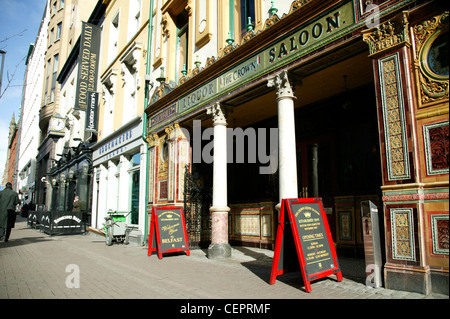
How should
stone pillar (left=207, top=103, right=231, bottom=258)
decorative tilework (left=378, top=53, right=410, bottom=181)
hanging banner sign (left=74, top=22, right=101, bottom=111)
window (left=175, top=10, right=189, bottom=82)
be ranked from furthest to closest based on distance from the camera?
hanging banner sign (left=74, top=22, right=101, bottom=111)
window (left=175, top=10, right=189, bottom=82)
stone pillar (left=207, top=103, right=231, bottom=258)
decorative tilework (left=378, top=53, right=410, bottom=181)

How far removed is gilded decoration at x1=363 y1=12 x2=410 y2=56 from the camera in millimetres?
4707

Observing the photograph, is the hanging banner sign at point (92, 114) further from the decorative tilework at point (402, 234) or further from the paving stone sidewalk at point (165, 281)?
the decorative tilework at point (402, 234)

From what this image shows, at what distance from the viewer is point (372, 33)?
201 inches

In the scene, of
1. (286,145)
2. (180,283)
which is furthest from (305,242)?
(286,145)

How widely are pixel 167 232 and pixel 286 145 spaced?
434 cm

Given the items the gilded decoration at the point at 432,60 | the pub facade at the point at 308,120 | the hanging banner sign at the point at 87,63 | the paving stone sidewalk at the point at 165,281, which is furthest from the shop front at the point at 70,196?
the gilded decoration at the point at 432,60

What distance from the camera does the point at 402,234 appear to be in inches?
173

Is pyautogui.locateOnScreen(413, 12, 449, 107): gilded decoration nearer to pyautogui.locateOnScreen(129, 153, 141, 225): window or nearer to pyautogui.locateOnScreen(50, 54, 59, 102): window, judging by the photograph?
pyautogui.locateOnScreen(129, 153, 141, 225): window

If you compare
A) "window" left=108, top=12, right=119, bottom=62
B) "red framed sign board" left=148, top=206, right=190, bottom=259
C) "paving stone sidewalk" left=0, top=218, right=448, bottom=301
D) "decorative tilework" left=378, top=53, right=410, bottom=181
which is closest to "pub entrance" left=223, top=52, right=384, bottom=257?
"paving stone sidewalk" left=0, top=218, right=448, bottom=301

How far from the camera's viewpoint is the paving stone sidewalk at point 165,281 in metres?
4.42

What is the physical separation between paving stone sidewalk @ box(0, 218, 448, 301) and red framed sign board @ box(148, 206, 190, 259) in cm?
52
